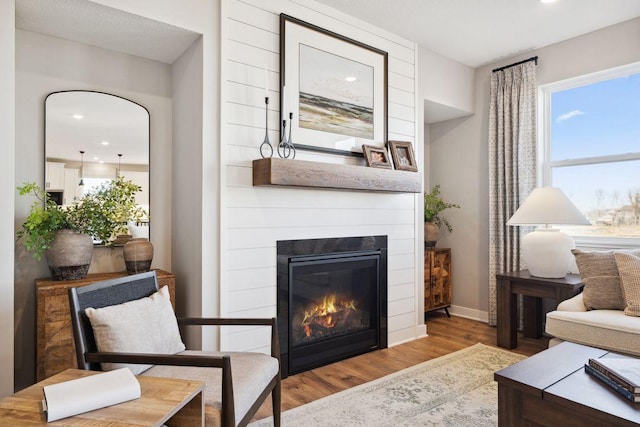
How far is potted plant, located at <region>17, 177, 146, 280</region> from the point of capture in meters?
Result: 2.27

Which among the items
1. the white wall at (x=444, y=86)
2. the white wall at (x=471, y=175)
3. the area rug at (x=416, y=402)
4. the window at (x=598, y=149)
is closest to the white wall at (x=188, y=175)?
the area rug at (x=416, y=402)

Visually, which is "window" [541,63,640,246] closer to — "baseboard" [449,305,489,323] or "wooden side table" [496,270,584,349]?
"wooden side table" [496,270,584,349]

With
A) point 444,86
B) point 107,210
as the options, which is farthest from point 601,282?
point 107,210

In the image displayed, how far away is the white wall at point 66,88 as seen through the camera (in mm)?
2416

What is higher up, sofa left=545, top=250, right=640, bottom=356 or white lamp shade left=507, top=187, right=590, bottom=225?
white lamp shade left=507, top=187, right=590, bottom=225

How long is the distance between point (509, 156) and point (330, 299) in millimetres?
2235

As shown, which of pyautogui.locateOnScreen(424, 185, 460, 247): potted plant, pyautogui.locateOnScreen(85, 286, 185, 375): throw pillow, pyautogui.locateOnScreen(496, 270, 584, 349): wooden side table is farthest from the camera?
pyautogui.locateOnScreen(424, 185, 460, 247): potted plant

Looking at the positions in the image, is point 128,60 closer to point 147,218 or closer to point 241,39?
point 241,39

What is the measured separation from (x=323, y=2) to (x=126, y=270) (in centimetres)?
240

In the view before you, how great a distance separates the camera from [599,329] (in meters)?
2.37

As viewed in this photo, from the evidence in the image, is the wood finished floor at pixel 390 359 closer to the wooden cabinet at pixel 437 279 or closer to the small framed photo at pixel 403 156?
the wooden cabinet at pixel 437 279

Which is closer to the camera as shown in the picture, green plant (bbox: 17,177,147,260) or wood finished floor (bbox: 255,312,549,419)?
green plant (bbox: 17,177,147,260)

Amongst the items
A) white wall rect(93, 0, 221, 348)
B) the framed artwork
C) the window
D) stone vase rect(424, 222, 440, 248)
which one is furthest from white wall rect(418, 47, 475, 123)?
white wall rect(93, 0, 221, 348)

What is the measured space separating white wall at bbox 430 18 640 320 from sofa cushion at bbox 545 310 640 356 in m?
1.57
